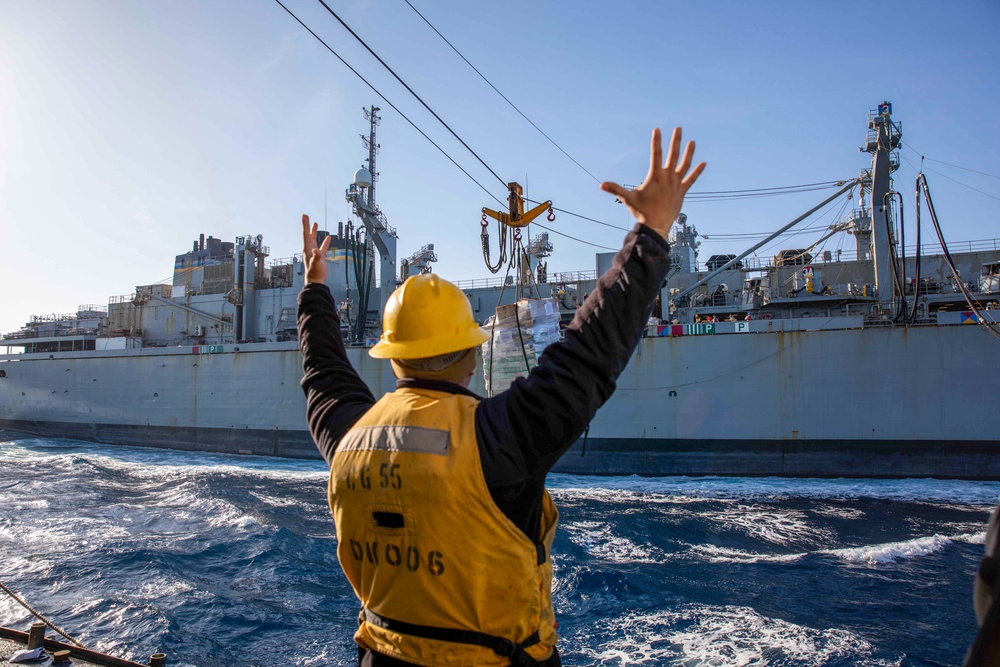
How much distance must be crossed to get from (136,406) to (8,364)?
817 cm

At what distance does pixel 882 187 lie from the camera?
15812mm

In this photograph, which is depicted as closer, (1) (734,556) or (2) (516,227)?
(2) (516,227)

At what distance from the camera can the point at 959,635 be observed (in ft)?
17.7

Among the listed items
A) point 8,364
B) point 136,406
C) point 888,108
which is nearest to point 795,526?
point 888,108

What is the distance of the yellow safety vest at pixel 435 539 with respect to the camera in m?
1.16

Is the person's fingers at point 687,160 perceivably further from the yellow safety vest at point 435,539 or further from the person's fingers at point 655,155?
the yellow safety vest at point 435,539

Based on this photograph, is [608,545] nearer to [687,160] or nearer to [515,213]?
[515,213]

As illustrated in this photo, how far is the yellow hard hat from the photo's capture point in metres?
1.37

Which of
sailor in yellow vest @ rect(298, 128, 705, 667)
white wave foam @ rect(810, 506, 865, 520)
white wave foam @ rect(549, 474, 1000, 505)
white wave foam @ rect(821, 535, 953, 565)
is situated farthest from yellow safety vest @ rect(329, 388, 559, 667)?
white wave foam @ rect(549, 474, 1000, 505)

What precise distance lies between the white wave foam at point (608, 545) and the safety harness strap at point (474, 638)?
6.91 metres

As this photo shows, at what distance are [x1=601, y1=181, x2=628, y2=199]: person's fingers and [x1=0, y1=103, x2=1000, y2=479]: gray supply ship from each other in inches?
294

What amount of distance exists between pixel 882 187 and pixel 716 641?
15239 millimetres

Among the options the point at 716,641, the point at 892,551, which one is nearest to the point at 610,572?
the point at 716,641

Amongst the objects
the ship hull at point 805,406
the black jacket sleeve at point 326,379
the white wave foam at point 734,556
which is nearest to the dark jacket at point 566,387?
the black jacket sleeve at point 326,379
